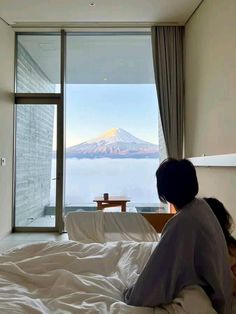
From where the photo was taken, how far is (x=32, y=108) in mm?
5062

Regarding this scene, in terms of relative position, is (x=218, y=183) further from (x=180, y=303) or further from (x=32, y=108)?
(x=32, y=108)

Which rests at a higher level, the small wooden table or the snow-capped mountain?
the snow-capped mountain

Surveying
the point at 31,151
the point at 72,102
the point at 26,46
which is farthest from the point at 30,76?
the point at 31,151

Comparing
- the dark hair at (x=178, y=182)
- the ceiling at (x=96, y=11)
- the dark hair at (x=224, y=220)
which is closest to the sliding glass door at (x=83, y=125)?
the ceiling at (x=96, y=11)

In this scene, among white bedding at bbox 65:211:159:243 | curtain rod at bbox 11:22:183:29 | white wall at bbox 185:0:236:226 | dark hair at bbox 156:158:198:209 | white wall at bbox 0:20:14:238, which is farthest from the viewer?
curtain rod at bbox 11:22:183:29

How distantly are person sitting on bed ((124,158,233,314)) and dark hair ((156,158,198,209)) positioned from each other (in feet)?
0.15

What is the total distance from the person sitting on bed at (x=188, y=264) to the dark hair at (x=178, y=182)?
0.05 meters

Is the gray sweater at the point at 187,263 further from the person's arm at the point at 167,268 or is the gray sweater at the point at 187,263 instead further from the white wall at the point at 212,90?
the white wall at the point at 212,90

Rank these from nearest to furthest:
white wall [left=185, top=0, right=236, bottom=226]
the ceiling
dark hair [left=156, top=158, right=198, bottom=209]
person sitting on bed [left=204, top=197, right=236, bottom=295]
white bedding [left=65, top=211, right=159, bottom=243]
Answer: dark hair [left=156, top=158, right=198, bottom=209]
person sitting on bed [left=204, top=197, right=236, bottom=295]
white bedding [left=65, top=211, right=159, bottom=243]
white wall [left=185, top=0, right=236, bottom=226]
the ceiling

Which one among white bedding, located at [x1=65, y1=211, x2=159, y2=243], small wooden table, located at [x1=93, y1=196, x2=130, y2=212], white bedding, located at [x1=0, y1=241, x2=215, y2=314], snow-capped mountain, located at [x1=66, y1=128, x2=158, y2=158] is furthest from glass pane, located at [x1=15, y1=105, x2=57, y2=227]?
white bedding, located at [x1=0, y1=241, x2=215, y2=314]

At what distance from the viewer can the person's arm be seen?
4.32 ft

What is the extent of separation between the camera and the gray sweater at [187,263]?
1.31 metres

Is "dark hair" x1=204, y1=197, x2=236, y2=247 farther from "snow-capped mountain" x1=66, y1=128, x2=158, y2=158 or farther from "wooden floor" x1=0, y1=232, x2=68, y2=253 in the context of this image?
"snow-capped mountain" x1=66, y1=128, x2=158, y2=158

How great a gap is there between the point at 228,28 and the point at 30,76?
10.4 ft
